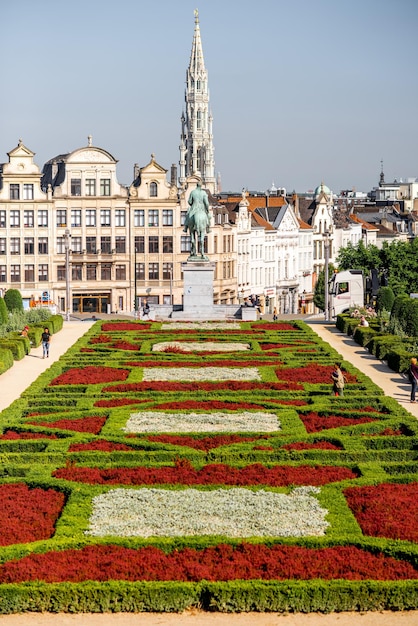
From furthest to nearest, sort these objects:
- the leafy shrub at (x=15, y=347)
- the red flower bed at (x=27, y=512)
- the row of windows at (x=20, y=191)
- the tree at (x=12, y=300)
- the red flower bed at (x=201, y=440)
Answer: the row of windows at (x=20, y=191)
the tree at (x=12, y=300)
the leafy shrub at (x=15, y=347)
the red flower bed at (x=201, y=440)
the red flower bed at (x=27, y=512)

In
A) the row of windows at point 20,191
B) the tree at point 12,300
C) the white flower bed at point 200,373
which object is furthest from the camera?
the row of windows at point 20,191

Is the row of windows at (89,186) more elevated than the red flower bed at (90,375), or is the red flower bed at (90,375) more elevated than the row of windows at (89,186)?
the row of windows at (89,186)

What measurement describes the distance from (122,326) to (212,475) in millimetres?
37037

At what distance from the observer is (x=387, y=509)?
23797 mm

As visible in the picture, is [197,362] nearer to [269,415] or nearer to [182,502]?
[269,415]

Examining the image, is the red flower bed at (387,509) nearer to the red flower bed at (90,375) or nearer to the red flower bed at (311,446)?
the red flower bed at (311,446)

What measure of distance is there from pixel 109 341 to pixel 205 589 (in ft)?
118

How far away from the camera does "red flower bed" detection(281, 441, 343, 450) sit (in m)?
29.5

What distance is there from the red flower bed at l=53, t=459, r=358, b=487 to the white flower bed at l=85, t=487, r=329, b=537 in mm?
753

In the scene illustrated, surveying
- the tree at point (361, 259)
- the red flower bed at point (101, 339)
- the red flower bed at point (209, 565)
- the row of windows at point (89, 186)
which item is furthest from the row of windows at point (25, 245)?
the red flower bed at point (209, 565)

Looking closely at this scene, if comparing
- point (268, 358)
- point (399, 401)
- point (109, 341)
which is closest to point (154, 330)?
point (109, 341)

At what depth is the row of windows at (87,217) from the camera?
95.9 meters

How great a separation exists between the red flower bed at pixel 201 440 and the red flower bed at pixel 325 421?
225 cm

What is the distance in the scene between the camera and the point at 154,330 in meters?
59.9
